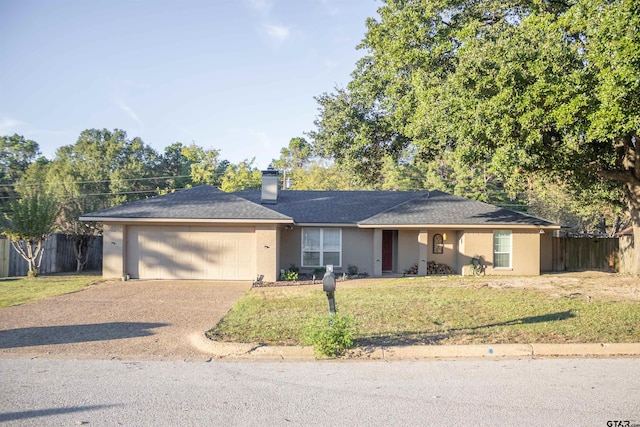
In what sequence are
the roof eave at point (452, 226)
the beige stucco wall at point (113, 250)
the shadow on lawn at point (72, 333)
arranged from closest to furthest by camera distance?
1. the shadow on lawn at point (72, 333)
2. the beige stucco wall at point (113, 250)
3. the roof eave at point (452, 226)

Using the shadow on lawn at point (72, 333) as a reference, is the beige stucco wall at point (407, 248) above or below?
above

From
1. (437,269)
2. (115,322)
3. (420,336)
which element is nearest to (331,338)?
(420,336)

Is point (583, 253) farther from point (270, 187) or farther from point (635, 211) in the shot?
point (270, 187)

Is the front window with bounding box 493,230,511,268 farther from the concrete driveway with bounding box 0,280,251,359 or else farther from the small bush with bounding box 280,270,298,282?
the concrete driveway with bounding box 0,280,251,359

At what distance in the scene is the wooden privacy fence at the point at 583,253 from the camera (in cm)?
2336

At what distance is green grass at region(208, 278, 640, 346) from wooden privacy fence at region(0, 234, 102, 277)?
1079 centimetres

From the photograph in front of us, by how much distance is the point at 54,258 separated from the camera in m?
20.0

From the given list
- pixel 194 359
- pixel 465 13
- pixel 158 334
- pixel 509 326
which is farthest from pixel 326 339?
pixel 465 13

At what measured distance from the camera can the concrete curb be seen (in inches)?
285

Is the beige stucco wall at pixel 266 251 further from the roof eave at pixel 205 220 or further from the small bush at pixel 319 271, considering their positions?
the small bush at pixel 319 271

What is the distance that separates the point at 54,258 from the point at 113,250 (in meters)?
4.55

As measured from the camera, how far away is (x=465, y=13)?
16.5m

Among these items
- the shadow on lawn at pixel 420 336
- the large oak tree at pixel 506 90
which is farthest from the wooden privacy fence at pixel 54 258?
the shadow on lawn at pixel 420 336

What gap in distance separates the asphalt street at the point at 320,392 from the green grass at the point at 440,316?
1.24m
